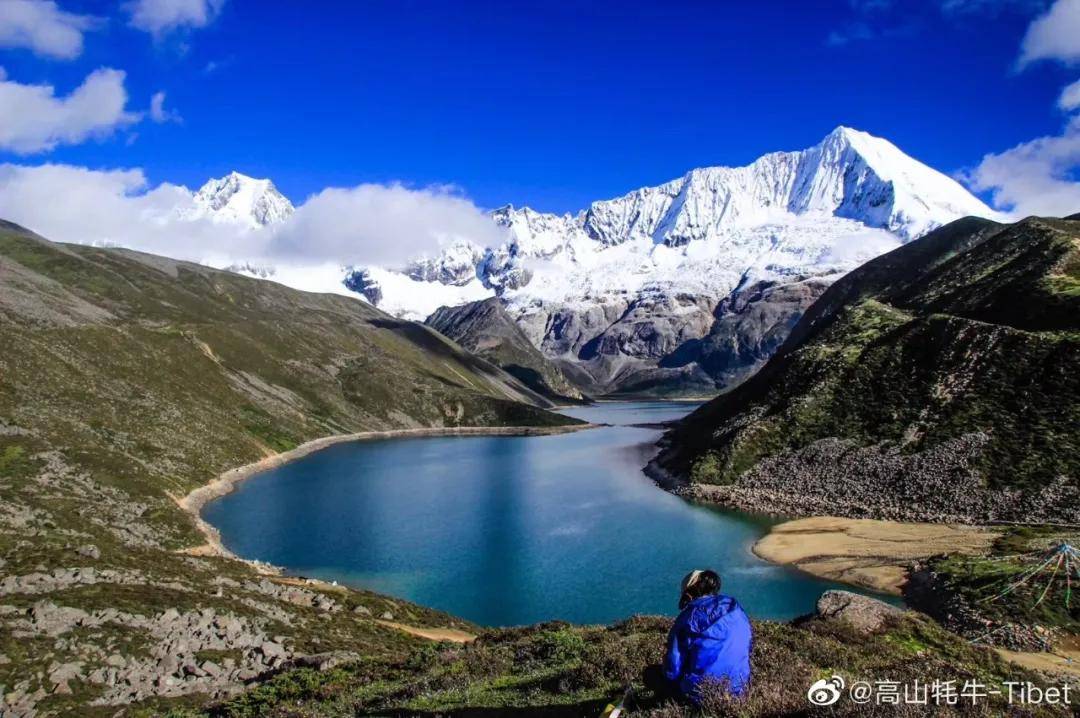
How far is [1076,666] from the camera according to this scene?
1548 inches

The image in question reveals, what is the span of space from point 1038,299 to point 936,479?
40211 millimetres

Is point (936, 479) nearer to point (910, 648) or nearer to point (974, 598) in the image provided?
point (974, 598)

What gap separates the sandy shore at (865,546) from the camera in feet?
216

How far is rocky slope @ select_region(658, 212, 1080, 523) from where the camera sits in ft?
274

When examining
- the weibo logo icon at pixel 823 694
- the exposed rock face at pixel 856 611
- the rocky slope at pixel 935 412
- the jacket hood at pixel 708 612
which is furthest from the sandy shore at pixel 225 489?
the rocky slope at pixel 935 412

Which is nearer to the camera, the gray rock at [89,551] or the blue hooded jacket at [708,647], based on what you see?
the blue hooded jacket at [708,647]

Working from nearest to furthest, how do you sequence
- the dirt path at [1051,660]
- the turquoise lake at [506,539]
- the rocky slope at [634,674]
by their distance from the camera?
the rocky slope at [634,674] < the dirt path at [1051,660] < the turquoise lake at [506,539]

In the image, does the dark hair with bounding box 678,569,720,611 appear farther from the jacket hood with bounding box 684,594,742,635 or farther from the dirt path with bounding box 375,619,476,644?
the dirt path with bounding box 375,619,476,644

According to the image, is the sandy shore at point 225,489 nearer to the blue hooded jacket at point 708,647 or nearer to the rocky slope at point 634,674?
the rocky slope at point 634,674

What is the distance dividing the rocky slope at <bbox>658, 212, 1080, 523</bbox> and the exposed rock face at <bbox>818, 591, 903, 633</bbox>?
58402 mm

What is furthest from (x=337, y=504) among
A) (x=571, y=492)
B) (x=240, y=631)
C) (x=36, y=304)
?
(x=36, y=304)

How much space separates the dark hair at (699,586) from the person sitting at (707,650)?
406 millimetres

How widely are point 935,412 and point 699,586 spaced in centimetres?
10000

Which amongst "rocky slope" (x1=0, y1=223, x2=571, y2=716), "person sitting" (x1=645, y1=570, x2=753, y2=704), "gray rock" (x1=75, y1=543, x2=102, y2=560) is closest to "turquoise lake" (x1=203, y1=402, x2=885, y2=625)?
"rocky slope" (x1=0, y1=223, x2=571, y2=716)
